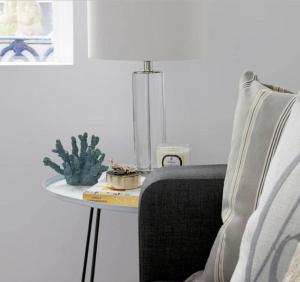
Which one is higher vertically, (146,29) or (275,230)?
(146,29)

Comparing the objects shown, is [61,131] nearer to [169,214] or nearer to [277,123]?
[169,214]

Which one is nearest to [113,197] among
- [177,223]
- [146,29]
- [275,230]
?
[177,223]

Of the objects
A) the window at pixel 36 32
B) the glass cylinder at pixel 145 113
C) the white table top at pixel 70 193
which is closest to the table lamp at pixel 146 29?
the glass cylinder at pixel 145 113

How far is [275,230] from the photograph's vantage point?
1306mm

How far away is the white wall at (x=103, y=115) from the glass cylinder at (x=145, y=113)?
0.96 ft

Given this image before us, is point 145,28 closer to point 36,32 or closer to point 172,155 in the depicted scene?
point 172,155

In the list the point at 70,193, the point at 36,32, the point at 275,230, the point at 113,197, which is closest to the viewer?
the point at 275,230

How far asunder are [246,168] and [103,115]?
119 centimetres

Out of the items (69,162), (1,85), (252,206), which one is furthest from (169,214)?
(1,85)

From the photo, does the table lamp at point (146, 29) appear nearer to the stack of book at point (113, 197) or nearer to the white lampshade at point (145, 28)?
the white lampshade at point (145, 28)

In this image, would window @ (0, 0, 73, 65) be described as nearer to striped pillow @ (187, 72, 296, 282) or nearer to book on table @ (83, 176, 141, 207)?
book on table @ (83, 176, 141, 207)

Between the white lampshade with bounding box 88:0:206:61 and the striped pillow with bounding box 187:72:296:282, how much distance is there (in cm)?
52

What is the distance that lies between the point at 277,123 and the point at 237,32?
1.08 meters

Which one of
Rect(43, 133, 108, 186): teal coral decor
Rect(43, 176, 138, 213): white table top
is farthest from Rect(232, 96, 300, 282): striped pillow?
Rect(43, 133, 108, 186): teal coral decor
